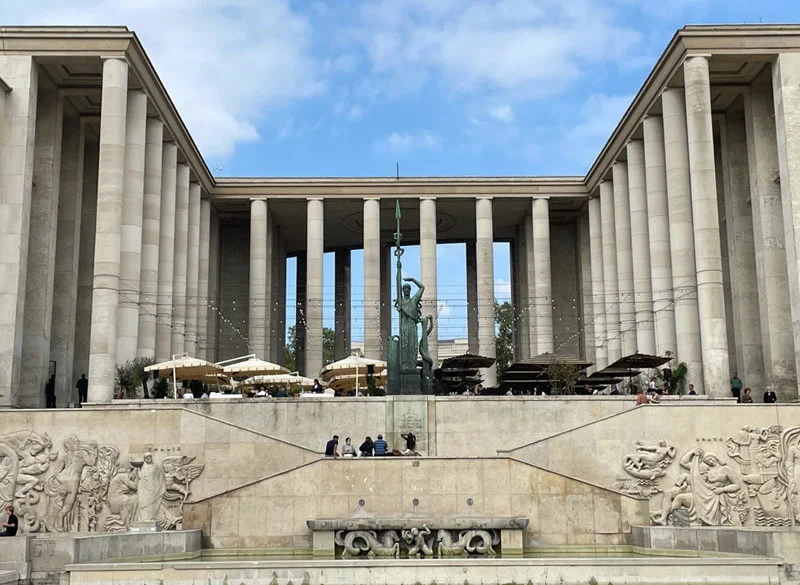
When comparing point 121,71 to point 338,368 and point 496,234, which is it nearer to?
point 338,368

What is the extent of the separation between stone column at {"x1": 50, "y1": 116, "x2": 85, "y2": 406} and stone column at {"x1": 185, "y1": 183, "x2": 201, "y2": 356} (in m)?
5.31

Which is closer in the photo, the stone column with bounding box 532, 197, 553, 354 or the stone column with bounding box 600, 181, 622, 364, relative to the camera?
the stone column with bounding box 600, 181, 622, 364

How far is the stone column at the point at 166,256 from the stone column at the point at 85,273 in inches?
105

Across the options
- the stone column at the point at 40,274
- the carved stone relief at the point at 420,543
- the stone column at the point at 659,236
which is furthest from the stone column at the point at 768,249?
the stone column at the point at 40,274

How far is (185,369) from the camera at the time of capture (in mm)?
30516

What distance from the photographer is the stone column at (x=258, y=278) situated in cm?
4319

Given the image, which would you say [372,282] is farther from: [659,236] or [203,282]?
[659,236]

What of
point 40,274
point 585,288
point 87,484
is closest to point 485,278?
point 585,288

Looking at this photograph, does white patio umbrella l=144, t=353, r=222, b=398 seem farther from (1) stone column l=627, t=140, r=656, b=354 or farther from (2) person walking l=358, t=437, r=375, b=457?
(1) stone column l=627, t=140, r=656, b=354

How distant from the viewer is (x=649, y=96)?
36.1 m

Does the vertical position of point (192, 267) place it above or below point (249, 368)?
above

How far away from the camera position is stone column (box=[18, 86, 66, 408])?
31.6 meters

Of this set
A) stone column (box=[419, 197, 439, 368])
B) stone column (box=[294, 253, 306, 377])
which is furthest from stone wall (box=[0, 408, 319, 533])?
stone column (box=[294, 253, 306, 377])

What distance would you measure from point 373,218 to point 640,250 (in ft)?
44.0
